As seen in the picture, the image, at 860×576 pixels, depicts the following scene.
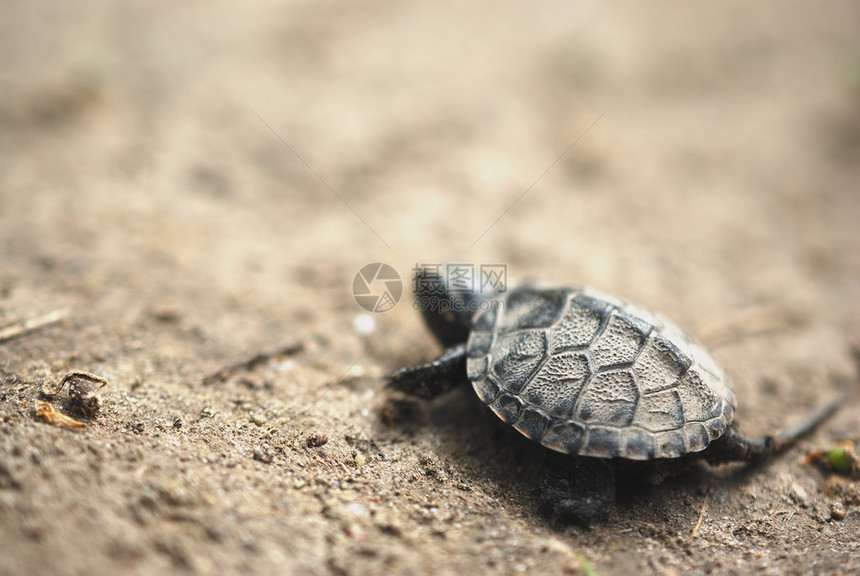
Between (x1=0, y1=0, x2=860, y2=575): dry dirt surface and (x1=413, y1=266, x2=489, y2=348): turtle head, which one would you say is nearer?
(x1=0, y1=0, x2=860, y2=575): dry dirt surface

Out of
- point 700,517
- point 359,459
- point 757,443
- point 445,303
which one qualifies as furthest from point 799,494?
point 359,459

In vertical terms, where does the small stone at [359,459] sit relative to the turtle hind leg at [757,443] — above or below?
above

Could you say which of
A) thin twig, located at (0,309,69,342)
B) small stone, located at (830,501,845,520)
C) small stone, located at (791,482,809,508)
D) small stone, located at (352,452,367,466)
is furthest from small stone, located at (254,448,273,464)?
small stone, located at (830,501,845,520)

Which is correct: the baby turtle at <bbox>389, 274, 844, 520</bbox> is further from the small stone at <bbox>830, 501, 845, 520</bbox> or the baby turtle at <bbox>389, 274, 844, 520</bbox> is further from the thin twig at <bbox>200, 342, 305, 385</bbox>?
the thin twig at <bbox>200, 342, 305, 385</bbox>

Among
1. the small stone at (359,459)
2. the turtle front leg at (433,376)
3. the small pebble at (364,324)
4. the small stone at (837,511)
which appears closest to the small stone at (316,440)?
the small stone at (359,459)

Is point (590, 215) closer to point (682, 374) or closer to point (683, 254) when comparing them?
point (683, 254)

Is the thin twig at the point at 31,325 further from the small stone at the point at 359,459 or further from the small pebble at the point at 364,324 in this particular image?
the small stone at the point at 359,459

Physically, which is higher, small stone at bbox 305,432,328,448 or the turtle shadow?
small stone at bbox 305,432,328,448
